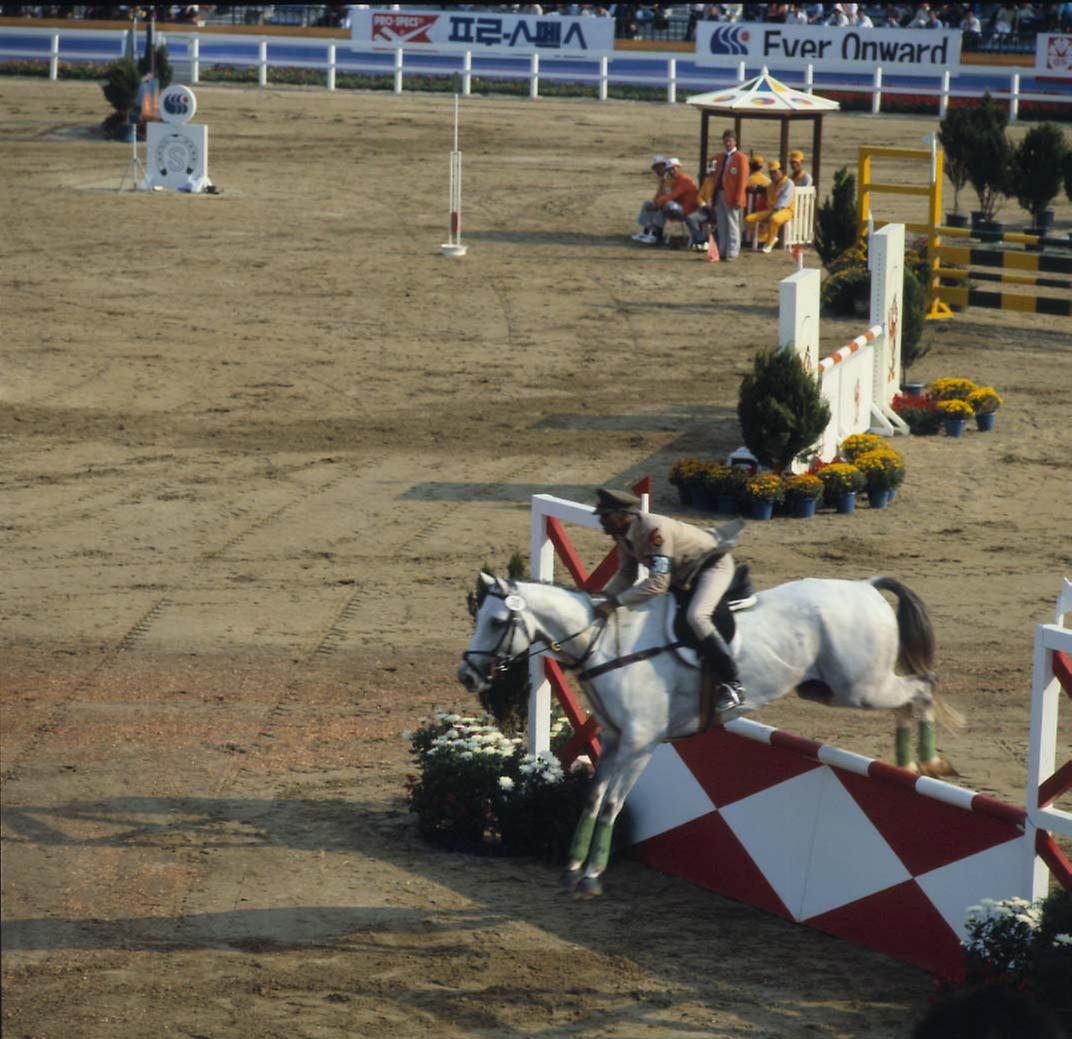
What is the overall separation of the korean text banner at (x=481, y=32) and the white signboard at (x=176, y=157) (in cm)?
1272

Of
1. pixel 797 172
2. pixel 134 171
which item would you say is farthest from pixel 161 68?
pixel 797 172

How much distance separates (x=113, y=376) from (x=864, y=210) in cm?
1133

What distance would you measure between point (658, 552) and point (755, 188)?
2167cm

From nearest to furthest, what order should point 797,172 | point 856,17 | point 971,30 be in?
1. point 797,172
2. point 856,17
3. point 971,30

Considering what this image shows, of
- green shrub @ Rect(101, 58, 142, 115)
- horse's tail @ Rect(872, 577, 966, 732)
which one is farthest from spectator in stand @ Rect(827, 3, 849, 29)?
horse's tail @ Rect(872, 577, 966, 732)

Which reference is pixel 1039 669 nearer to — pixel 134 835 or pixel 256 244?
pixel 134 835

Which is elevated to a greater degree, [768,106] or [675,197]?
[768,106]

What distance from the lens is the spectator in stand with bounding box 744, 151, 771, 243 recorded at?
29.9 m

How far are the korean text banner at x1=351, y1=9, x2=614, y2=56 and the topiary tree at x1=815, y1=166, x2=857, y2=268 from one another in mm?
17141

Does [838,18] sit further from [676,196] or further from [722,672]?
[722,672]

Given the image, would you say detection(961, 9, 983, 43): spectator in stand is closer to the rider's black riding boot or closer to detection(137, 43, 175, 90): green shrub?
detection(137, 43, 175, 90): green shrub

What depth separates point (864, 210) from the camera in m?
27.2

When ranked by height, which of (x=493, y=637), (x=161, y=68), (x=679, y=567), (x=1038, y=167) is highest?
(x=161, y=68)

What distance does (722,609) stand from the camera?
959cm
